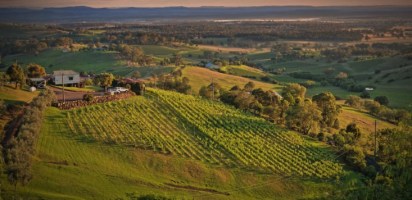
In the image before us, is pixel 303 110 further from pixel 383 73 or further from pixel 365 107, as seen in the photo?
pixel 383 73

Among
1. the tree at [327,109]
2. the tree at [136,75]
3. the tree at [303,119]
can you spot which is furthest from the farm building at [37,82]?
the tree at [327,109]

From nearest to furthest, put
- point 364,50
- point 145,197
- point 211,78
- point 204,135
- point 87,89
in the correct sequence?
point 145,197
point 204,135
point 87,89
point 211,78
point 364,50

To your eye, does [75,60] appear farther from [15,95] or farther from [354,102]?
[15,95]

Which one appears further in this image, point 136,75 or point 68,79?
point 136,75

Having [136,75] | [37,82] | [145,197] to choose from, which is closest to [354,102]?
[136,75]

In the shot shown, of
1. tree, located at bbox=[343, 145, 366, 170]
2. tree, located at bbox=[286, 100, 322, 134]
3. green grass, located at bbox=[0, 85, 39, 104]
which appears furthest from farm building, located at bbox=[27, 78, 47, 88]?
tree, located at bbox=[343, 145, 366, 170]

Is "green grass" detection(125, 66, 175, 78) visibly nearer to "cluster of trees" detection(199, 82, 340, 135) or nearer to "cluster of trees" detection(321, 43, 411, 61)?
"cluster of trees" detection(199, 82, 340, 135)

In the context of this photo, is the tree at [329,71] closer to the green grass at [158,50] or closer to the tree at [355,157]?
the green grass at [158,50]
